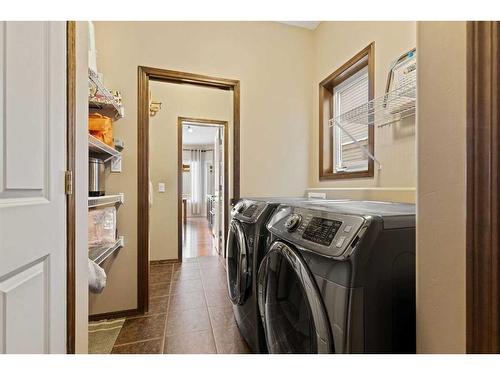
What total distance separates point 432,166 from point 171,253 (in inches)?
128

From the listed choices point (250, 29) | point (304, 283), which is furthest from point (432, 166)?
point (250, 29)

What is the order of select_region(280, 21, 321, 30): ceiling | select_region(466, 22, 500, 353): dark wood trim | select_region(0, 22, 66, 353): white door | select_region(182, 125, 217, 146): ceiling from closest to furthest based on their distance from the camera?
select_region(466, 22, 500, 353): dark wood trim < select_region(0, 22, 66, 353): white door < select_region(280, 21, 321, 30): ceiling < select_region(182, 125, 217, 146): ceiling

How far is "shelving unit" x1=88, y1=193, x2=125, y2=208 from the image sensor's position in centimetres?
141

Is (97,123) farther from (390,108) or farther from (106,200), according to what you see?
(390,108)

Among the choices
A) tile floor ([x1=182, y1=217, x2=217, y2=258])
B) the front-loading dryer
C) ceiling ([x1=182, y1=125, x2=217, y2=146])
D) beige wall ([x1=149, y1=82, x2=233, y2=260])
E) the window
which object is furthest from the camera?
ceiling ([x1=182, y1=125, x2=217, y2=146])

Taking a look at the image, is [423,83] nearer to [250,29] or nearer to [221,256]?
[250,29]

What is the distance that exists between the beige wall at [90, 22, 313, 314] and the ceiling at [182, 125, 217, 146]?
3.26 m

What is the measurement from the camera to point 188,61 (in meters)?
2.05

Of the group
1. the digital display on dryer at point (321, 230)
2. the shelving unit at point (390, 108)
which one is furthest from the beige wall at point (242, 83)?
the digital display on dryer at point (321, 230)

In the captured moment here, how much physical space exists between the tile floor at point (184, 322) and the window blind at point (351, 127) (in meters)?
1.58

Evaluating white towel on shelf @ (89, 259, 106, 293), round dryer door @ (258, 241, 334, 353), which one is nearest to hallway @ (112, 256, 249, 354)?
white towel on shelf @ (89, 259, 106, 293)

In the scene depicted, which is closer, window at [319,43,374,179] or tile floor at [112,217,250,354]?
tile floor at [112,217,250,354]

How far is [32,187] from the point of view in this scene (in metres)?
0.65

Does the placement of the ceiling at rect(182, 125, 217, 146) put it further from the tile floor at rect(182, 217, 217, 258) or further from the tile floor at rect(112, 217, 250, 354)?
the tile floor at rect(112, 217, 250, 354)
